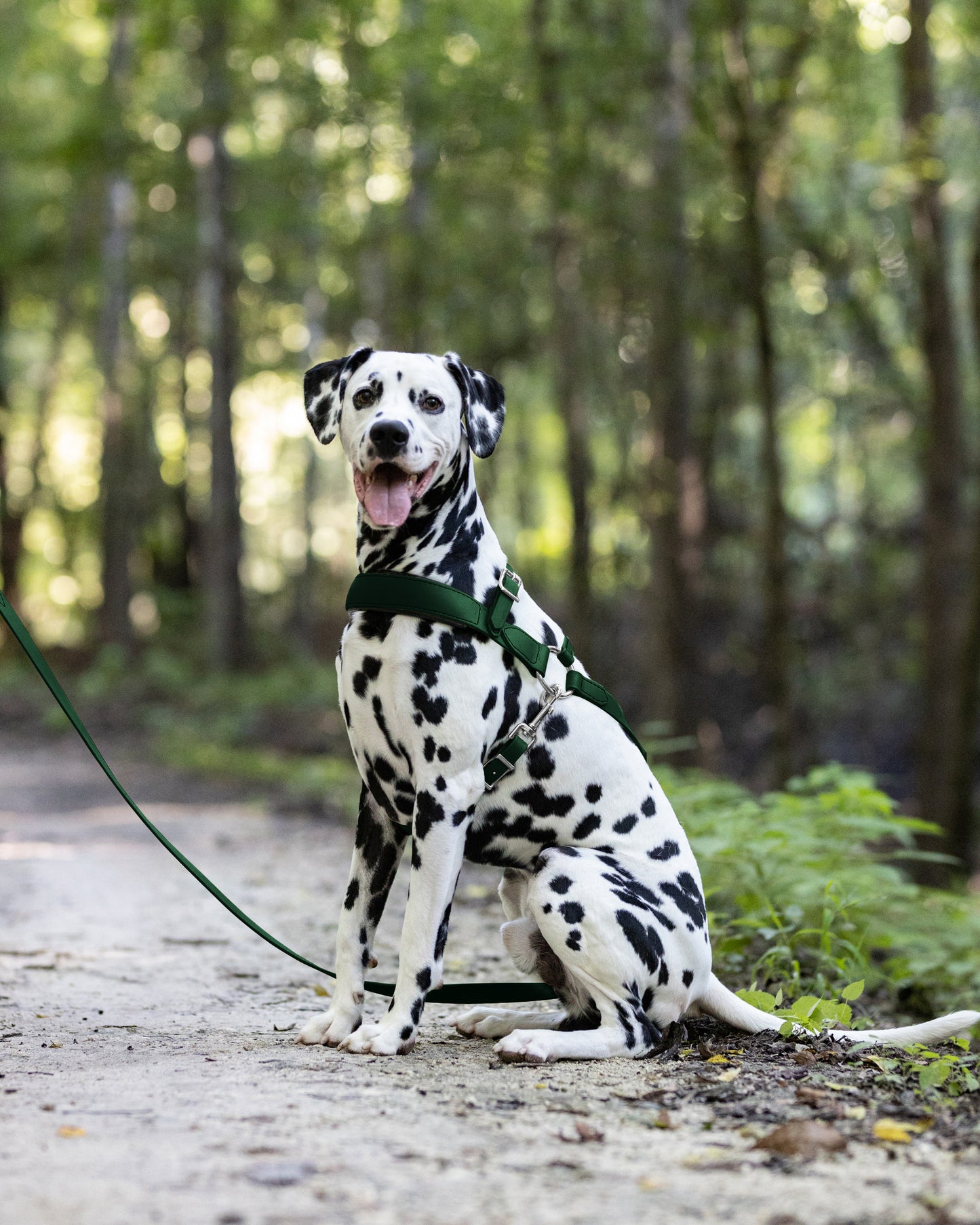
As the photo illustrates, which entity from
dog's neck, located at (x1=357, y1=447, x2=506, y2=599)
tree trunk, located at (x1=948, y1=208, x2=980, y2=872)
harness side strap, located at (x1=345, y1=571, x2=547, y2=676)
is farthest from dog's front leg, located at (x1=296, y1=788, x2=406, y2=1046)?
tree trunk, located at (x1=948, y1=208, x2=980, y2=872)

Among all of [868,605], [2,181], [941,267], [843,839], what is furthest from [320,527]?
[843,839]

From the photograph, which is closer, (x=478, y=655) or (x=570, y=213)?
(x=478, y=655)

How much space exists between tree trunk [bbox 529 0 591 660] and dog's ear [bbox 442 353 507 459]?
401 inches

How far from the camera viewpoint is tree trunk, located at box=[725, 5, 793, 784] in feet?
38.2

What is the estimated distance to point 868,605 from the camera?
18.1 m

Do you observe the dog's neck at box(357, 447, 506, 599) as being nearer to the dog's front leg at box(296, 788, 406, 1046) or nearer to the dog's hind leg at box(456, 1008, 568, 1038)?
the dog's front leg at box(296, 788, 406, 1046)

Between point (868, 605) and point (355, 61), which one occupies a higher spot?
point (355, 61)

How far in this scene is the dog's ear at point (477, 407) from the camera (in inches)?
168

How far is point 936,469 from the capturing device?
1210cm

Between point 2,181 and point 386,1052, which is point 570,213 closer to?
point 386,1052

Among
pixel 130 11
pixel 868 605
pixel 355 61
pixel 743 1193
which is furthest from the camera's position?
pixel 130 11

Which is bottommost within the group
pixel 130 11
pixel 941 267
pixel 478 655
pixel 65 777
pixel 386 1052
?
pixel 65 777

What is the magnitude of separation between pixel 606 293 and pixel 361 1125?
1365 centimetres

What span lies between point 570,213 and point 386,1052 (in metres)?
12.9
